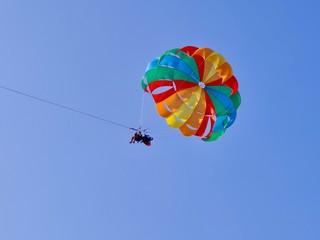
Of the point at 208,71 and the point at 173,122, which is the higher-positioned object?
the point at 208,71

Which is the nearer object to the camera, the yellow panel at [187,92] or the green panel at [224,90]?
the green panel at [224,90]

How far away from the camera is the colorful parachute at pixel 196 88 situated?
33938mm

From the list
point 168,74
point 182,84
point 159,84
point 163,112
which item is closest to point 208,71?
point 182,84

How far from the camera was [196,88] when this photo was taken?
A: 1350 inches

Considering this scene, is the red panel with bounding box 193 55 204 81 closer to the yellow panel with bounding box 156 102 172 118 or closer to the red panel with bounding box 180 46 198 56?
the red panel with bounding box 180 46 198 56

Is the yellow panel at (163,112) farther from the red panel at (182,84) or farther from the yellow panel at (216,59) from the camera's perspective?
the yellow panel at (216,59)

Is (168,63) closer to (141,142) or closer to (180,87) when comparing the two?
(180,87)

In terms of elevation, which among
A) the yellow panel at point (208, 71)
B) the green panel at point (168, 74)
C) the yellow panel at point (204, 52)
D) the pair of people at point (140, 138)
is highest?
the yellow panel at point (204, 52)

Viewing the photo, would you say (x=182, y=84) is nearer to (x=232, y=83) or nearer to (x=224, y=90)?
(x=224, y=90)

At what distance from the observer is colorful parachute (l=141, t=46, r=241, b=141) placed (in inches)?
1336

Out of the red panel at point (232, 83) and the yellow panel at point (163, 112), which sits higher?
the red panel at point (232, 83)

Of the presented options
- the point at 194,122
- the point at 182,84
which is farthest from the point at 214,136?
the point at 182,84

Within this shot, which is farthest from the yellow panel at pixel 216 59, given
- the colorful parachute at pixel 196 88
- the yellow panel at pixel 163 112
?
the yellow panel at pixel 163 112

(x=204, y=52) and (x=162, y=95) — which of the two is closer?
(x=204, y=52)
